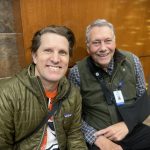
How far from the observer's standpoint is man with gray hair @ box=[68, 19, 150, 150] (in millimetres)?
A: 2293

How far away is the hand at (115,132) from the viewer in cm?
229

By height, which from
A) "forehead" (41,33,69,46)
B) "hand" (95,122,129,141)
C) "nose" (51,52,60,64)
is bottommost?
"hand" (95,122,129,141)

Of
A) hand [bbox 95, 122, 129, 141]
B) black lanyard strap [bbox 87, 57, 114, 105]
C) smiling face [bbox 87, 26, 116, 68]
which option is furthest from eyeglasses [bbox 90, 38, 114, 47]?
hand [bbox 95, 122, 129, 141]

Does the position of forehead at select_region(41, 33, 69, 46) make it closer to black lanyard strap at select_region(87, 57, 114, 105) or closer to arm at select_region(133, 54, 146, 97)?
black lanyard strap at select_region(87, 57, 114, 105)

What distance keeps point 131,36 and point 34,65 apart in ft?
5.05

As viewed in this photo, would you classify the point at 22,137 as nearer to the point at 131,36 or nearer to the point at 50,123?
the point at 50,123

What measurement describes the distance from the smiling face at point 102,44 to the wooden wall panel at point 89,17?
1.16 ft

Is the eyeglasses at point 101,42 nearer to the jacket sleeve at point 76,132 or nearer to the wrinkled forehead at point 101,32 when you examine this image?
the wrinkled forehead at point 101,32

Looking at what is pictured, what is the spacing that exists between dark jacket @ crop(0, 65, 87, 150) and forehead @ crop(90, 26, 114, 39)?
0.56 m

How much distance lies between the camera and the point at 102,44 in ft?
7.45

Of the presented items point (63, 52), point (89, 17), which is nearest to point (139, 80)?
point (89, 17)

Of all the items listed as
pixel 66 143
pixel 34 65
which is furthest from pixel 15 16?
pixel 66 143

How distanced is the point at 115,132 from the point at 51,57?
37.5 inches

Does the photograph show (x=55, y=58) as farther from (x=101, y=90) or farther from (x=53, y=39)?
(x=101, y=90)
